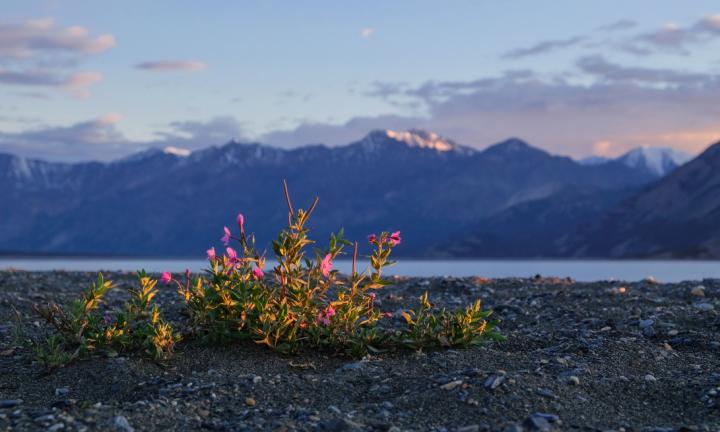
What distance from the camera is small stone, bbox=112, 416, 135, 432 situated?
321 inches

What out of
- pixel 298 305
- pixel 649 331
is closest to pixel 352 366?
pixel 298 305

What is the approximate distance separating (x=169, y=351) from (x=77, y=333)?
1.44m

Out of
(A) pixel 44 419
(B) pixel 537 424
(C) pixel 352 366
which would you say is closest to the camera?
(B) pixel 537 424

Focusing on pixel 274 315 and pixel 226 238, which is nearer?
pixel 226 238

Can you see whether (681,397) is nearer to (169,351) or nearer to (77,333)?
(169,351)

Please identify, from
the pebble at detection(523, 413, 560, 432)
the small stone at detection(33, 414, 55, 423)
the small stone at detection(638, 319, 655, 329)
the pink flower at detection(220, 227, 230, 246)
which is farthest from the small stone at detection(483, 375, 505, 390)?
the small stone at detection(638, 319, 655, 329)

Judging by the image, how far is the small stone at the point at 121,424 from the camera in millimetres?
8148

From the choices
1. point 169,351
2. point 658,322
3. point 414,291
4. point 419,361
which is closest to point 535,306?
point 658,322

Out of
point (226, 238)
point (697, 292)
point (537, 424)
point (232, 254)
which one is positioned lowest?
point (537, 424)

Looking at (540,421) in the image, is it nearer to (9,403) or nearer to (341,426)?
(341,426)

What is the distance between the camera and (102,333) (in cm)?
1135

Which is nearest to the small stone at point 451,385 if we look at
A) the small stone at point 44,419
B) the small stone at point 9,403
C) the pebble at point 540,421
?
the pebble at point 540,421

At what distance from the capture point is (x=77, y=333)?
11219 millimetres

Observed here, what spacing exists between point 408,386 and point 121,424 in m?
3.53
